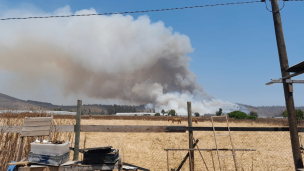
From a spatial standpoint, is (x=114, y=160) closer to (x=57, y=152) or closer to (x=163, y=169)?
(x=57, y=152)

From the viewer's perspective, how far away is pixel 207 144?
14562 mm

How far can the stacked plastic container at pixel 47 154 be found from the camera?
5.03m

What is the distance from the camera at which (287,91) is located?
21.5 ft

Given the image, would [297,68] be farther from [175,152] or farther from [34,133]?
[34,133]

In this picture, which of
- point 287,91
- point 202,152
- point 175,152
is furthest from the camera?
point 202,152

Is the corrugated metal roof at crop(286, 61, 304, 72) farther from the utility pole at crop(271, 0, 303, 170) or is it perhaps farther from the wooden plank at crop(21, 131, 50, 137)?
the wooden plank at crop(21, 131, 50, 137)

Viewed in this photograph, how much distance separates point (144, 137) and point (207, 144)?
201 inches

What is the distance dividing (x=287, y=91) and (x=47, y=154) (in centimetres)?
764

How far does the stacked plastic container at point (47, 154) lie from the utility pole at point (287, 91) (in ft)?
23.3

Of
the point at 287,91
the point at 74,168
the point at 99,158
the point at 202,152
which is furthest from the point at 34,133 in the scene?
the point at 202,152

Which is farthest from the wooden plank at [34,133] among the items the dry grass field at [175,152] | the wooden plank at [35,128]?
the dry grass field at [175,152]

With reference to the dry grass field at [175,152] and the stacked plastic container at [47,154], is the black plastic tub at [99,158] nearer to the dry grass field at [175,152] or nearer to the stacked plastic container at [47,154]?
the stacked plastic container at [47,154]

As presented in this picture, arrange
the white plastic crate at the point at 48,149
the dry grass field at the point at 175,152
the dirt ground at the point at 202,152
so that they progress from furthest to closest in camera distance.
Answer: the dirt ground at the point at 202,152 → the dry grass field at the point at 175,152 → the white plastic crate at the point at 48,149

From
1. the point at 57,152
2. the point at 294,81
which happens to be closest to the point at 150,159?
the point at 57,152
